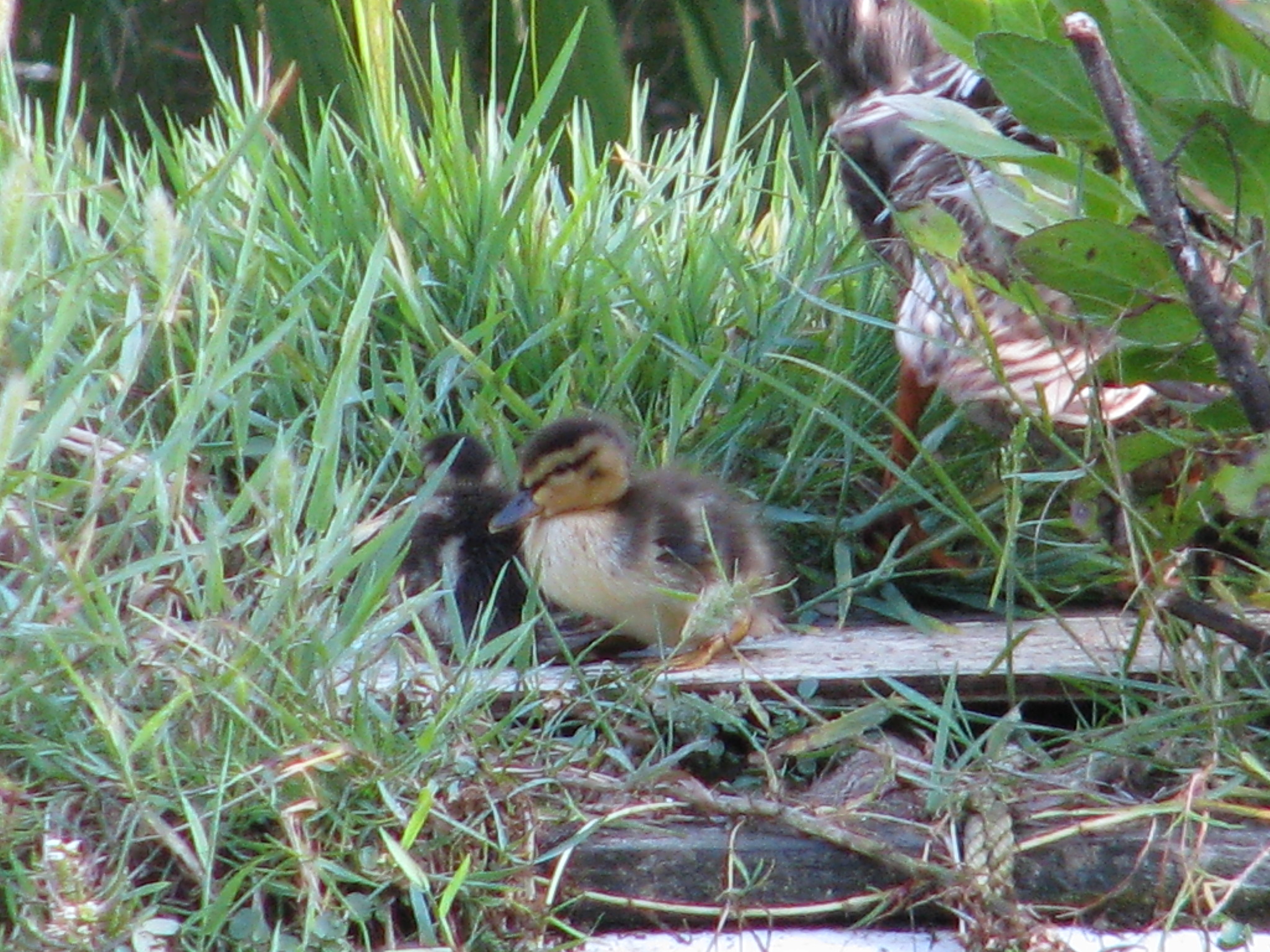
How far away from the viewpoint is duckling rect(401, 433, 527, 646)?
2.84 m

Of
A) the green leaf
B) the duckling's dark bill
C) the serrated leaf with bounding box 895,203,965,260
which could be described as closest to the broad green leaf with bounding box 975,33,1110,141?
the serrated leaf with bounding box 895,203,965,260

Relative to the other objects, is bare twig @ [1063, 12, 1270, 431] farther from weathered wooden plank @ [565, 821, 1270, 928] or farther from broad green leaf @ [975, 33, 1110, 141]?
weathered wooden plank @ [565, 821, 1270, 928]

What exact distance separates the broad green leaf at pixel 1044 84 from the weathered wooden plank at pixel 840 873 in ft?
2.67

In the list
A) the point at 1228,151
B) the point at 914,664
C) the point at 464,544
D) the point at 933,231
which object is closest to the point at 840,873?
the point at 914,664

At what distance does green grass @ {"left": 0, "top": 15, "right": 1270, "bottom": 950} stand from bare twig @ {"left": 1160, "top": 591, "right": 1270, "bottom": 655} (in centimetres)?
6

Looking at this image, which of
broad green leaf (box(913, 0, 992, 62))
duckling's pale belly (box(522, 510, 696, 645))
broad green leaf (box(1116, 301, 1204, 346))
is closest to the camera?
broad green leaf (box(1116, 301, 1204, 346))

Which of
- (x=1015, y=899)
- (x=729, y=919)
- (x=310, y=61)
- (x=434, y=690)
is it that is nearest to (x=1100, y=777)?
(x=1015, y=899)

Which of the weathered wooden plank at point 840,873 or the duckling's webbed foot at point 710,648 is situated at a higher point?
the weathered wooden plank at point 840,873

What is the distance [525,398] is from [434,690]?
1236mm

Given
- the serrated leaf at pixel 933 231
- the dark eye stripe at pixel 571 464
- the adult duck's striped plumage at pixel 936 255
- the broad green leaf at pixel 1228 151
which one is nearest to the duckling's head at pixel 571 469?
the dark eye stripe at pixel 571 464

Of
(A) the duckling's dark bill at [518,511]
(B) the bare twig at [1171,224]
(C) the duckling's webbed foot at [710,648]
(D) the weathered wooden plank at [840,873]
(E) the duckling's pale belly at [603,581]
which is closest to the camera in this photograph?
(B) the bare twig at [1171,224]

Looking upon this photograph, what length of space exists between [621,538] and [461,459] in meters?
0.37

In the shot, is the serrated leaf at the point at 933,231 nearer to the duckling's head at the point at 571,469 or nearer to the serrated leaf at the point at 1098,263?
the serrated leaf at the point at 1098,263

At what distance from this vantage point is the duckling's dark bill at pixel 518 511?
2746 mm
